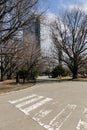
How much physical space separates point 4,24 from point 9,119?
22389mm

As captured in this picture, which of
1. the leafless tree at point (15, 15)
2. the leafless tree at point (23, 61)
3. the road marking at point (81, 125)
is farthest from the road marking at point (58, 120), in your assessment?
the leafless tree at point (23, 61)

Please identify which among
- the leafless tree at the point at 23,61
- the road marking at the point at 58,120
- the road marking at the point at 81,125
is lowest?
the road marking at the point at 81,125

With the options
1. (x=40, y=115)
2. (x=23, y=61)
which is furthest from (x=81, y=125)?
(x=23, y=61)

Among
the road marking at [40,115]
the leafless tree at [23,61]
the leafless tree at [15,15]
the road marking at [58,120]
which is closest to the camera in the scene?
the road marking at [58,120]

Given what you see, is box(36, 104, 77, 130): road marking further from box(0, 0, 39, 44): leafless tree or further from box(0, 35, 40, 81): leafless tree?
box(0, 35, 40, 81): leafless tree

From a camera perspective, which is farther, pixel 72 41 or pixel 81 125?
pixel 72 41

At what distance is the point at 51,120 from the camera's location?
10.6 metres

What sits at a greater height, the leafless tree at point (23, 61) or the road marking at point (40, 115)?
the leafless tree at point (23, 61)

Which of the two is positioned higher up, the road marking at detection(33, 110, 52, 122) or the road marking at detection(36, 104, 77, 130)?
the road marking at detection(33, 110, 52, 122)

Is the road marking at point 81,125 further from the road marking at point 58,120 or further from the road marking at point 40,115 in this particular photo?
the road marking at point 40,115

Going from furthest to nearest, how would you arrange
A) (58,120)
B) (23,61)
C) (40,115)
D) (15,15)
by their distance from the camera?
(23,61) → (15,15) → (40,115) → (58,120)

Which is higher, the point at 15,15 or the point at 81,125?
the point at 15,15

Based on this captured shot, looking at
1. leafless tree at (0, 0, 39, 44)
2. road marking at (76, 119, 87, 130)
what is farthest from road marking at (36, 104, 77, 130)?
leafless tree at (0, 0, 39, 44)

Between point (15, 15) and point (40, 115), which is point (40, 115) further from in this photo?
point (15, 15)
